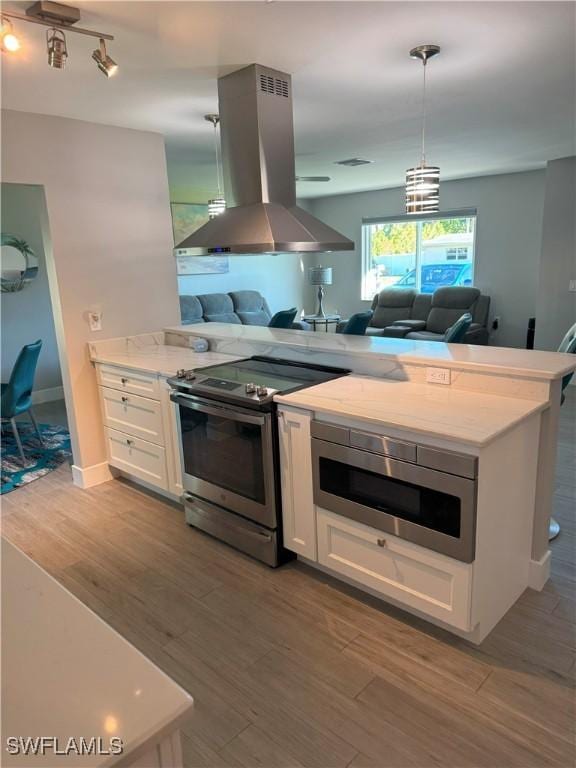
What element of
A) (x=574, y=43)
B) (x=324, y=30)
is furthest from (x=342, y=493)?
(x=574, y=43)

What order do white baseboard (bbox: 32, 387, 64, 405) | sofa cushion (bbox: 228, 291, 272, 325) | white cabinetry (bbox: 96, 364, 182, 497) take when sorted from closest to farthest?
white cabinetry (bbox: 96, 364, 182, 497) < white baseboard (bbox: 32, 387, 64, 405) < sofa cushion (bbox: 228, 291, 272, 325)

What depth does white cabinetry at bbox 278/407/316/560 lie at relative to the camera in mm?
2463

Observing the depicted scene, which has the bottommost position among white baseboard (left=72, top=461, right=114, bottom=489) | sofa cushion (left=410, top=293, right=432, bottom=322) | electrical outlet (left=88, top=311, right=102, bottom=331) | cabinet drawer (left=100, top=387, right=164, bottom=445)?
white baseboard (left=72, top=461, right=114, bottom=489)

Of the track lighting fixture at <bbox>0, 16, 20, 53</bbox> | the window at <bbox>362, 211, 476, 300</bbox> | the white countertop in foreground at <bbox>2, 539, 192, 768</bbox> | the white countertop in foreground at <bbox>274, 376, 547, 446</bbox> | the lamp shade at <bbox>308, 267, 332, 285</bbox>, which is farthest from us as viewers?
A: the lamp shade at <bbox>308, 267, 332, 285</bbox>

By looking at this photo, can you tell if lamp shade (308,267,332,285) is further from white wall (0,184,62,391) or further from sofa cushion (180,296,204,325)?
white wall (0,184,62,391)

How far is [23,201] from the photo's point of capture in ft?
19.3

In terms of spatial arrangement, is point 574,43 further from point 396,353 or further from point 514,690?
point 514,690

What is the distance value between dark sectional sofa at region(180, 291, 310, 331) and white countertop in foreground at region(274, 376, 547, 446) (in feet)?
14.9

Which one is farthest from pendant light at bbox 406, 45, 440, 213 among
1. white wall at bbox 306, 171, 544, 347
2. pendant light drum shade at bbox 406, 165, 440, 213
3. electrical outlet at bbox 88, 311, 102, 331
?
white wall at bbox 306, 171, 544, 347

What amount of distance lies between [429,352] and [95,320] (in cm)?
230

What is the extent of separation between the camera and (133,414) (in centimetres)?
353

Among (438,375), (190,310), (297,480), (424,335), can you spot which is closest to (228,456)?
(297,480)

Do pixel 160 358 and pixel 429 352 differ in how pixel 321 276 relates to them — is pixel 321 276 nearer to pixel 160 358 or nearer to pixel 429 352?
pixel 160 358

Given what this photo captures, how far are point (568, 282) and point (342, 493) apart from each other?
4990mm
